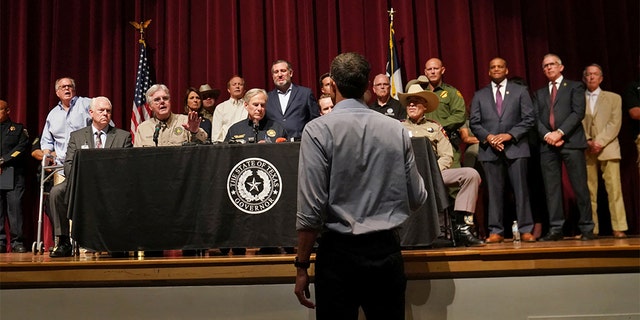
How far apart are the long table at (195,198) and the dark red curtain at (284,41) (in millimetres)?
3542

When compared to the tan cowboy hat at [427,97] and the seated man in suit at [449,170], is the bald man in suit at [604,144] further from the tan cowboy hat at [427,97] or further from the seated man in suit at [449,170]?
the seated man in suit at [449,170]

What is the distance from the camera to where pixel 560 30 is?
7.79 metres

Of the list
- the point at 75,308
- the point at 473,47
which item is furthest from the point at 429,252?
the point at 473,47

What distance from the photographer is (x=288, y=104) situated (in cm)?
638

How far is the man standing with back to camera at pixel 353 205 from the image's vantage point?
2.54m

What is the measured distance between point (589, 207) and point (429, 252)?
2.95m

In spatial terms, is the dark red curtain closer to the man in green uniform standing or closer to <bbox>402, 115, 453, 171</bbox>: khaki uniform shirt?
the man in green uniform standing

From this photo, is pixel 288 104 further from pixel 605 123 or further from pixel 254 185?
pixel 605 123

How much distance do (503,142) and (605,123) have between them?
56.0 inches

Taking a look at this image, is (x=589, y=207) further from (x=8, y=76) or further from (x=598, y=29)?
(x=8, y=76)

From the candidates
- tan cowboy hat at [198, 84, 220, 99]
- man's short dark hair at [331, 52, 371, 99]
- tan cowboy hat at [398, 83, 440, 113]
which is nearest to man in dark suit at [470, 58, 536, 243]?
tan cowboy hat at [398, 83, 440, 113]

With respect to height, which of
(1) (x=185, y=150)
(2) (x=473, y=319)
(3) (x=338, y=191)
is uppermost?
(1) (x=185, y=150)

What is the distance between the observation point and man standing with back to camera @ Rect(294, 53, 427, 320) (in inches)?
99.8

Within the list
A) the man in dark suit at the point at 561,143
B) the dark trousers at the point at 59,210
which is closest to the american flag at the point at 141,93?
the dark trousers at the point at 59,210
